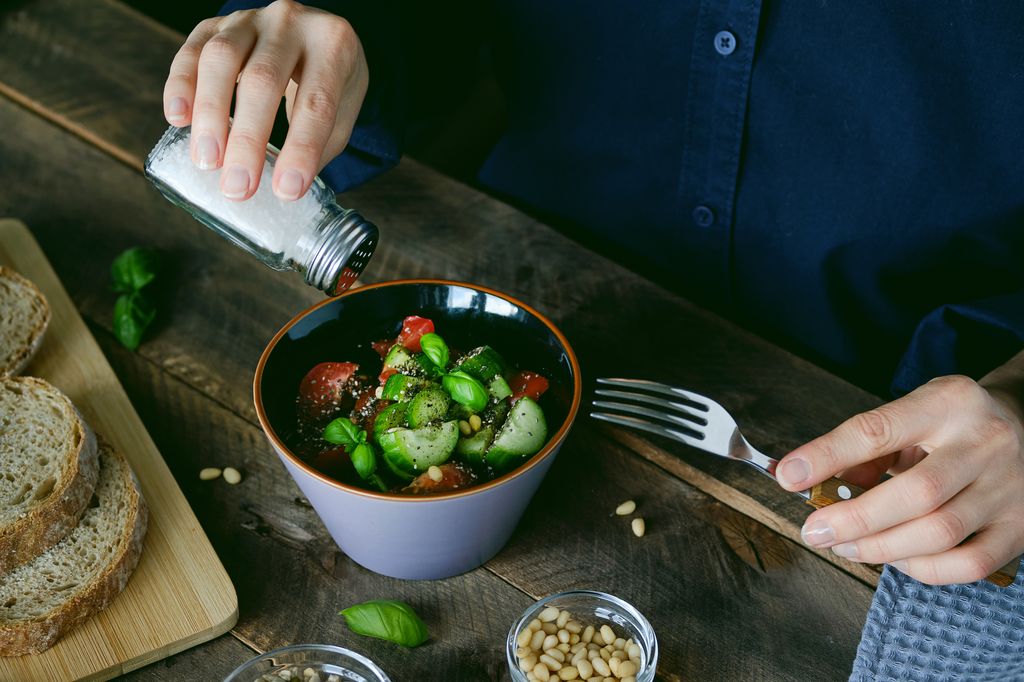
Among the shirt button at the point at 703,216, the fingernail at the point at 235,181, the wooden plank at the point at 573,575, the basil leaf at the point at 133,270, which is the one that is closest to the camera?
the fingernail at the point at 235,181

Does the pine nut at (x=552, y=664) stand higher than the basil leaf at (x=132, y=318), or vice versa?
the pine nut at (x=552, y=664)

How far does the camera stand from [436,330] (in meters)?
1.30

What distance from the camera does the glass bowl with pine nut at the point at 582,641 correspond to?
1081mm

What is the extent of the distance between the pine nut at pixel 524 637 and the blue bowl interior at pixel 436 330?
24 cm

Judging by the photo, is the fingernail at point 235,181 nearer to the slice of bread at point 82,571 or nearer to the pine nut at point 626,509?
the slice of bread at point 82,571

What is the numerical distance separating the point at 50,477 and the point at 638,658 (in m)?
0.80

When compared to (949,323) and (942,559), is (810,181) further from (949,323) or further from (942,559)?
(942,559)

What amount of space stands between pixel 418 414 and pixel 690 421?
0.38 m

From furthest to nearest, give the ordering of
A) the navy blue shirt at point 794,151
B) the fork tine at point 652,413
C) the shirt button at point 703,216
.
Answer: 1. the shirt button at point 703,216
2. the navy blue shirt at point 794,151
3. the fork tine at point 652,413

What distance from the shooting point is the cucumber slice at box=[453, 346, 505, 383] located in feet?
3.82

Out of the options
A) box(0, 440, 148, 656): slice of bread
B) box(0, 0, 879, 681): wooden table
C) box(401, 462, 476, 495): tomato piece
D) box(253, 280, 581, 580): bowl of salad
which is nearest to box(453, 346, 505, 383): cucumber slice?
box(253, 280, 581, 580): bowl of salad

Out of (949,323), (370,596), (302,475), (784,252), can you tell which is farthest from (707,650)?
(784,252)

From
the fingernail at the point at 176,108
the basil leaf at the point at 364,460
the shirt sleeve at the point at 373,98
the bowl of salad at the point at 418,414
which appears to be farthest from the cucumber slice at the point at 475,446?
the shirt sleeve at the point at 373,98

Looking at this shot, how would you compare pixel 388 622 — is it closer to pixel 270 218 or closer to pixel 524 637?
pixel 524 637
